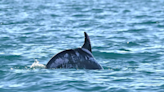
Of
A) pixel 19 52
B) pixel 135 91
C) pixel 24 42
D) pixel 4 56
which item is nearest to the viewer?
pixel 135 91

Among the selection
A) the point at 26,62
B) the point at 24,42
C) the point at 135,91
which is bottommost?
the point at 135,91

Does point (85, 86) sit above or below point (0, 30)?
below

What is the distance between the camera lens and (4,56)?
53.7 feet

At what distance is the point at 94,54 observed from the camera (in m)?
17.4

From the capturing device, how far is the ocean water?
1156cm

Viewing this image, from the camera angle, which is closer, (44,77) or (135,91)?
(135,91)

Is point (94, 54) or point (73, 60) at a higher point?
point (94, 54)

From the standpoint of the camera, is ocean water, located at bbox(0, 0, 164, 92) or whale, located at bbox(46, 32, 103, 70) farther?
whale, located at bbox(46, 32, 103, 70)

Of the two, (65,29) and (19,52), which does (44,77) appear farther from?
(65,29)

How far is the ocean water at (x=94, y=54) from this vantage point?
11.6 m

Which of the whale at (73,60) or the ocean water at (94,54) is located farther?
the whale at (73,60)

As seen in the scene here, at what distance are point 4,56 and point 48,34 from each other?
25.6 feet

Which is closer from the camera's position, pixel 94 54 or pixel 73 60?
pixel 73 60

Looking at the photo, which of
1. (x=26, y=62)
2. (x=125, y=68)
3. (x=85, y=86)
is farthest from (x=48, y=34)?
(x=85, y=86)
